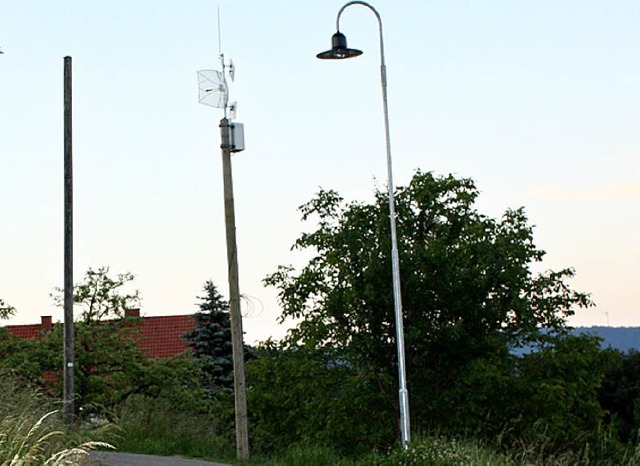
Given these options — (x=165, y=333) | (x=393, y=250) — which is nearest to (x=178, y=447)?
(x=393, y=250)

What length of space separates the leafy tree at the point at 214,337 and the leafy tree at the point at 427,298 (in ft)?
52.4

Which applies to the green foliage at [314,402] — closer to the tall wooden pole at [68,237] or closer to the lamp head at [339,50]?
the tall wooden pole at [68,237]

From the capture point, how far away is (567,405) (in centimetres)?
2666

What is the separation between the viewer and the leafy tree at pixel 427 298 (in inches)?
1038

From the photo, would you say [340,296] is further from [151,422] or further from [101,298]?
[101,298]

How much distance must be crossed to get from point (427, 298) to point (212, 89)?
9.56 meters

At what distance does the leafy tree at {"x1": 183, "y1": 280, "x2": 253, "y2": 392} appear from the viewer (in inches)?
1756

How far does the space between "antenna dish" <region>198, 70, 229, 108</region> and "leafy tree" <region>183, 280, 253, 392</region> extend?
25292mm

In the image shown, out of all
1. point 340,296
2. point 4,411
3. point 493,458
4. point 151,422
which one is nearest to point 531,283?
point 340,296

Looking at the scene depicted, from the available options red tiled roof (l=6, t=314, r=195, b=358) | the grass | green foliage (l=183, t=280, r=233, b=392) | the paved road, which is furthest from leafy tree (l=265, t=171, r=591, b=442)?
red tiled roof (l=6, t=314, r=195, b=358)

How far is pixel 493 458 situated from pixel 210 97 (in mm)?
9456

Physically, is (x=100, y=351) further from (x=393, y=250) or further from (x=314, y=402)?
(x=393, y=250)

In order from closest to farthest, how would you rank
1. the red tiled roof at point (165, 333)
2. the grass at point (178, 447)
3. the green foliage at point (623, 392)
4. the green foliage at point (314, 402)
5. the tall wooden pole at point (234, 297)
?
the grass at point (178, 447) → the tall wooden pole at point (234, 297) → the green foliage at point (314, 402) → the green foliage at point (623, 392) → the red tiled roof at point (165, 333)

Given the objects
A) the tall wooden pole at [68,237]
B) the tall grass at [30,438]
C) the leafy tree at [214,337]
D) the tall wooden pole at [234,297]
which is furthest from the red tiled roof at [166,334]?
the tall grass at [30,438]
